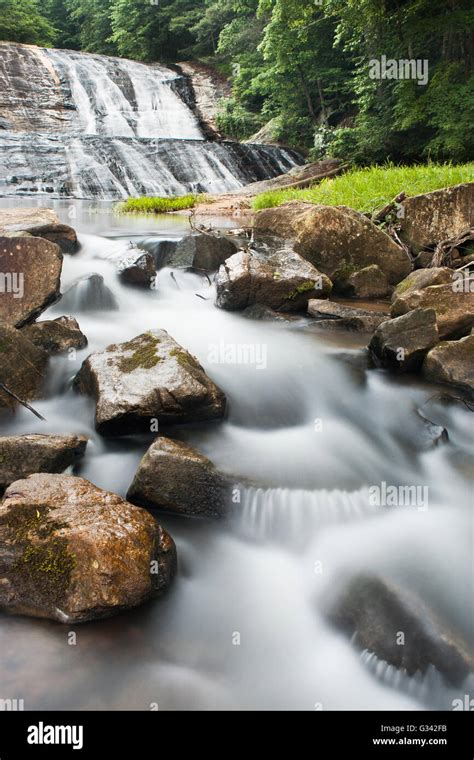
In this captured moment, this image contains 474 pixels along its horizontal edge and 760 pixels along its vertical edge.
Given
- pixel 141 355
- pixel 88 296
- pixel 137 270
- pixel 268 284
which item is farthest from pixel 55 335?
pixel 268 284

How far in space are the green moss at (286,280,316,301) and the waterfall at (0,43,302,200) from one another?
1076 centimetres

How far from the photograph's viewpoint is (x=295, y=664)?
9.23 feet

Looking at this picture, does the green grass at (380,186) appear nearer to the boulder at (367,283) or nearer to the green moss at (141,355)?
the boulder at (367,283)

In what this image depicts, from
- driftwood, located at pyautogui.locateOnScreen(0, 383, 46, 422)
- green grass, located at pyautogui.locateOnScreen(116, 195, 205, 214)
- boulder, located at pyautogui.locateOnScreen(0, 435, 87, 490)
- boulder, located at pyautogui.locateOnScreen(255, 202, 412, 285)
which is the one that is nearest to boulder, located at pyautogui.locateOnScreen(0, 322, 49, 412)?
driftwood, located at pyautogui.locateOnScreen(0, 383, 46, 422)

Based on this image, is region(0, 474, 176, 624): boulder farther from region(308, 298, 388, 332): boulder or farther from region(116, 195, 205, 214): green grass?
region(116, 195, 205, 214): green grass

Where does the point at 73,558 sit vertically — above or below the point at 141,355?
below

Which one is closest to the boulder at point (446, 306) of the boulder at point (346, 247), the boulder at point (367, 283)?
the boulder at point (367, 283)

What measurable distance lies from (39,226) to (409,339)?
507 centimetres

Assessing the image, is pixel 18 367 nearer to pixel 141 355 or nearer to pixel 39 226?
pixel 141 355

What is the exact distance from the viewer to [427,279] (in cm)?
645

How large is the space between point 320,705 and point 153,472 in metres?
1.65

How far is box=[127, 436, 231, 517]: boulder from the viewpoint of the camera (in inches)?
139
